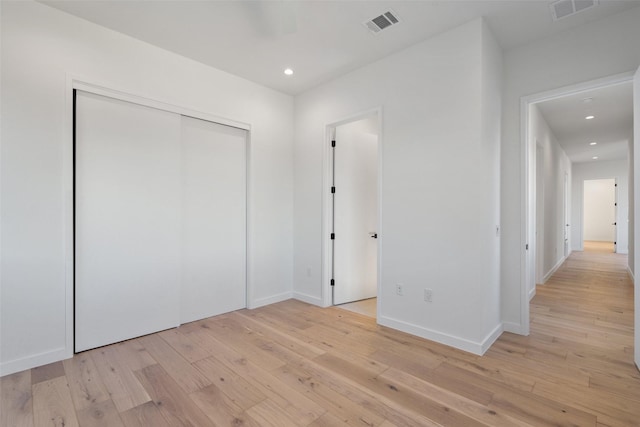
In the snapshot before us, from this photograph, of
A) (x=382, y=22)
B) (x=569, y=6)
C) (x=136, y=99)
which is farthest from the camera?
(x=136, y=99)

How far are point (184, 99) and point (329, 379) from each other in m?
3.02

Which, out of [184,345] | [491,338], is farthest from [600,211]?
[184,345]

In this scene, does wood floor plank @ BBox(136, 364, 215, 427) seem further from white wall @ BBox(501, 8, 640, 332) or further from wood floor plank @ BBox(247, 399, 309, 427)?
white wall @ BBox(501, 8, 640, 332)

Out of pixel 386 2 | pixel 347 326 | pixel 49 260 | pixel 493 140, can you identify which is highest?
pixel 386 2

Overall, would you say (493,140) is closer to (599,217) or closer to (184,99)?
(184,99)

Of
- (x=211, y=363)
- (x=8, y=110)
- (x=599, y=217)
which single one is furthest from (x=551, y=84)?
(x=599, y=217)

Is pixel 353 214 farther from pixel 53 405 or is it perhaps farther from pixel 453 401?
pixel 53 405

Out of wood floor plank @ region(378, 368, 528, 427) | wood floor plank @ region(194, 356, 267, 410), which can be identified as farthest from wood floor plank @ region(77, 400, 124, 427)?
wood floor plank @ region(378, 368, 528, 427)

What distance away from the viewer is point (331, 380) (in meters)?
2.14

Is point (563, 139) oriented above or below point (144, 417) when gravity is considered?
above

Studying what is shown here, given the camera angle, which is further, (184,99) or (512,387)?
(184,99)

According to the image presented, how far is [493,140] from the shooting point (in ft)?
9.17

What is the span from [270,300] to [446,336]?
220cm

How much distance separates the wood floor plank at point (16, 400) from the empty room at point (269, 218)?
0.01 meters
